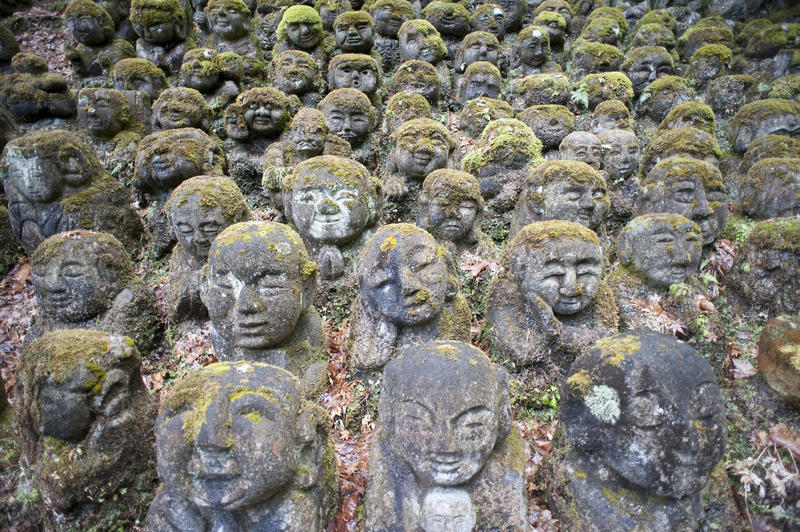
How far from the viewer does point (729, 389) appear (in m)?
→ 5.45

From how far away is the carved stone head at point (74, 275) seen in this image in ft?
20.5

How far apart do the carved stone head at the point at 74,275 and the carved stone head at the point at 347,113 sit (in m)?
5.53

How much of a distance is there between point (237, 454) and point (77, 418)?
72.6 inches

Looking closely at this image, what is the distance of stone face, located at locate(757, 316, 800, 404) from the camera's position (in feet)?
15.8

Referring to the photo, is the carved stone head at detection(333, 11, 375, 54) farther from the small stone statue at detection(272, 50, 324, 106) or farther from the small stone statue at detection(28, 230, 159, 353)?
the small stone statue at detection(28, 230, 159, 353)

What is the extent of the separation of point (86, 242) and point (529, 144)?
304 inches

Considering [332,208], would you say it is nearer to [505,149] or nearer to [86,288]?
[86,288]

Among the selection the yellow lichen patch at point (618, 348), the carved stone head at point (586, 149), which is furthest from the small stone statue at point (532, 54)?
the yellow lichen patch at point (618, 348)

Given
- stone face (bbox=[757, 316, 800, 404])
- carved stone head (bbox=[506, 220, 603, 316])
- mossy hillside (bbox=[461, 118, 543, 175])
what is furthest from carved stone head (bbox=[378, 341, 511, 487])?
mossy hillside (bbox=[461, 118, 543, 175])

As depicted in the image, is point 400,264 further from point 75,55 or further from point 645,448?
point 75,55

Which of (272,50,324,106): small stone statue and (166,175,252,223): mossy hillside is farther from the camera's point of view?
(272,50,324,106): small stone statue

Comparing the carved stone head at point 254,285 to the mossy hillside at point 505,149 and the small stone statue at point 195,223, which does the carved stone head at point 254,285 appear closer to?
the small stone statue at point 195,223

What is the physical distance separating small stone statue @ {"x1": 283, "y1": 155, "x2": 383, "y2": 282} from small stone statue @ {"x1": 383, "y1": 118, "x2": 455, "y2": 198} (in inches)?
71.6

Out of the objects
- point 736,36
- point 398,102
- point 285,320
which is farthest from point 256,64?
point 736,36
